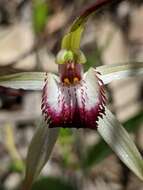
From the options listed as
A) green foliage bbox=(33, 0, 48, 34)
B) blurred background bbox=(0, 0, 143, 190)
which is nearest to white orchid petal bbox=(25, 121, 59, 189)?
blurred background bbox=(0, 0, 143, 190)

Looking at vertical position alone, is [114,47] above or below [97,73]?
below

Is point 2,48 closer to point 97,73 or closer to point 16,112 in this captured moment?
point 16,112

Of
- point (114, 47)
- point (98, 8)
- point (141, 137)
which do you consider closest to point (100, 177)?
point (141, 137)

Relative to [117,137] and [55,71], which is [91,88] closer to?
[117,137]

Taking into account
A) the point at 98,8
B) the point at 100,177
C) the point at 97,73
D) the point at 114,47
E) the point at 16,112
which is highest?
the point at 98,8

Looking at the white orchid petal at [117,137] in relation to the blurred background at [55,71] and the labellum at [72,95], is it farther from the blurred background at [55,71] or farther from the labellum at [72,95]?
the blurred background at [55,71]

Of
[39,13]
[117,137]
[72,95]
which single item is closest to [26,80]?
[72,95]

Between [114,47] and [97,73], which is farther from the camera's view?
[114,47]

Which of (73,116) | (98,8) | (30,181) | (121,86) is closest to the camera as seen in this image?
(98,8)

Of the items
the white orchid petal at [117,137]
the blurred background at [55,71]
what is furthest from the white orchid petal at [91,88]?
the blurred background at [55,71]
